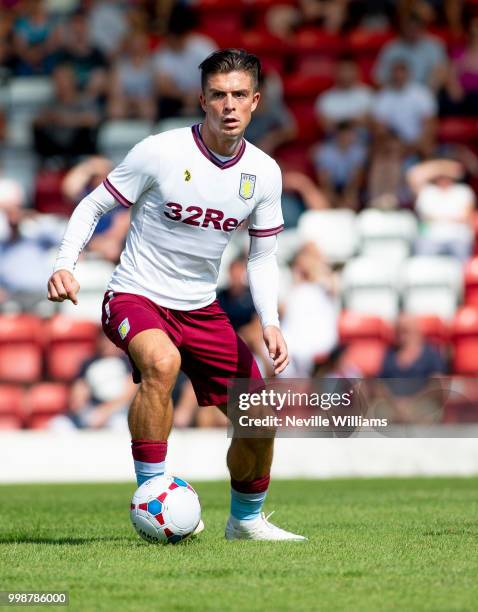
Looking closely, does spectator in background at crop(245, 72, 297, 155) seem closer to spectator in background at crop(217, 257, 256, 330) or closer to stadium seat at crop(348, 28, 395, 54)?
stadium seat at crop(348, 28, 395, 54)

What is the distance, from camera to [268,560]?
5.43 metres

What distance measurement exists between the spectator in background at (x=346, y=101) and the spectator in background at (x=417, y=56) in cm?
37

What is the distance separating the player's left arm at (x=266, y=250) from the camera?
21.5ft

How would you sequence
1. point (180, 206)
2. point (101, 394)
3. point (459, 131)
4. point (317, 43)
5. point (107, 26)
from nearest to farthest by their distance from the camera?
point (180, 206), point (101, 394), point (459, 131), point (317, 43), point (107, 26)

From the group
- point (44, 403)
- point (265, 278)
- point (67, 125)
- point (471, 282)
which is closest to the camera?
point (265, 278)

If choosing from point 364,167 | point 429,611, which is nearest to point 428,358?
point 364,167

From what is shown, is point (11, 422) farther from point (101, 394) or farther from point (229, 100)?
point (229, 100)

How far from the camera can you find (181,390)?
13039 mm

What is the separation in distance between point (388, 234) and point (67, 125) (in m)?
4.51

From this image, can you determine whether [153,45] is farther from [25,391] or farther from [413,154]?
[25,391]

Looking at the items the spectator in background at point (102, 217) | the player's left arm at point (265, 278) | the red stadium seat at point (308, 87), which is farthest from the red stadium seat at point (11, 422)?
the player's left arm at point (265, 278)

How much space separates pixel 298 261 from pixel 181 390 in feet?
6.61

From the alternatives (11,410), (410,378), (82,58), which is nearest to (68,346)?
(11,410)

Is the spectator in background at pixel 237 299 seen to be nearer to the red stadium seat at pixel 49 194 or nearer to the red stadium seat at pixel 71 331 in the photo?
the red stadium seat at pixel 71 331
